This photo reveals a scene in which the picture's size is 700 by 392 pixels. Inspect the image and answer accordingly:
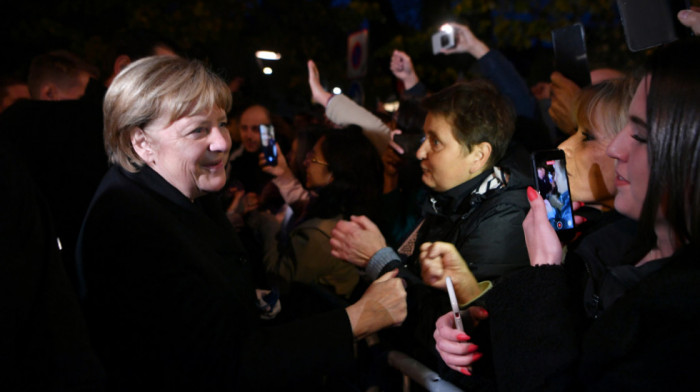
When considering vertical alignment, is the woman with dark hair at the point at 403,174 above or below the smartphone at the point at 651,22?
below

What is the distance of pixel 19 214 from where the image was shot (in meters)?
1.33

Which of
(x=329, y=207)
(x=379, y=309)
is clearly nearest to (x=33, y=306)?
(x=379, y=309)

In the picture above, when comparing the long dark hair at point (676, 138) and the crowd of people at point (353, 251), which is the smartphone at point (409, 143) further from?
the long dark hair at point (676, 138)

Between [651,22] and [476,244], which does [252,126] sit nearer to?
[476,244]

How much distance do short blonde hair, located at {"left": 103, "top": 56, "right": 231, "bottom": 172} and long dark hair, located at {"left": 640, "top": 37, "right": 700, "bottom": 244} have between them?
5.13ft

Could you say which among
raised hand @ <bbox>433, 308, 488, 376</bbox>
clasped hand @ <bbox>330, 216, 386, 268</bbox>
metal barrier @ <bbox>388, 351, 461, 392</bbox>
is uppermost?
clasped hand @ <bbox>330, 216, 386, 268</bbox>

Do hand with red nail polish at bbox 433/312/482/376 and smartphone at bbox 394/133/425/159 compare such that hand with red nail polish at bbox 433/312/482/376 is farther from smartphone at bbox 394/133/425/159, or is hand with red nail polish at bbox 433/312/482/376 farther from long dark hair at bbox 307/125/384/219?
smartphone at bbox 394/133/425/159

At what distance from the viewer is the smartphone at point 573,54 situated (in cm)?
297

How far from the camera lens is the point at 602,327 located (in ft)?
4.22

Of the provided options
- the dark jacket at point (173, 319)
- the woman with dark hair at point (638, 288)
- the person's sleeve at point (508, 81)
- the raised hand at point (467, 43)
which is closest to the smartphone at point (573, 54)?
the person's sleeve at point (508, 81)

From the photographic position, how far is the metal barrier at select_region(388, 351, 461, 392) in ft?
6.36

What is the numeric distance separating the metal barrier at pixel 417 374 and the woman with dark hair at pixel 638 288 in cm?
36

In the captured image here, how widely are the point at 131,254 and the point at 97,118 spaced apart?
1581 mm

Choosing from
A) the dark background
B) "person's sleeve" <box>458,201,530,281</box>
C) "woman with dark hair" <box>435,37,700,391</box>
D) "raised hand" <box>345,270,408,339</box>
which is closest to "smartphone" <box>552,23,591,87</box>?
"person's sleeve" <box>458,201,530,281</box>
